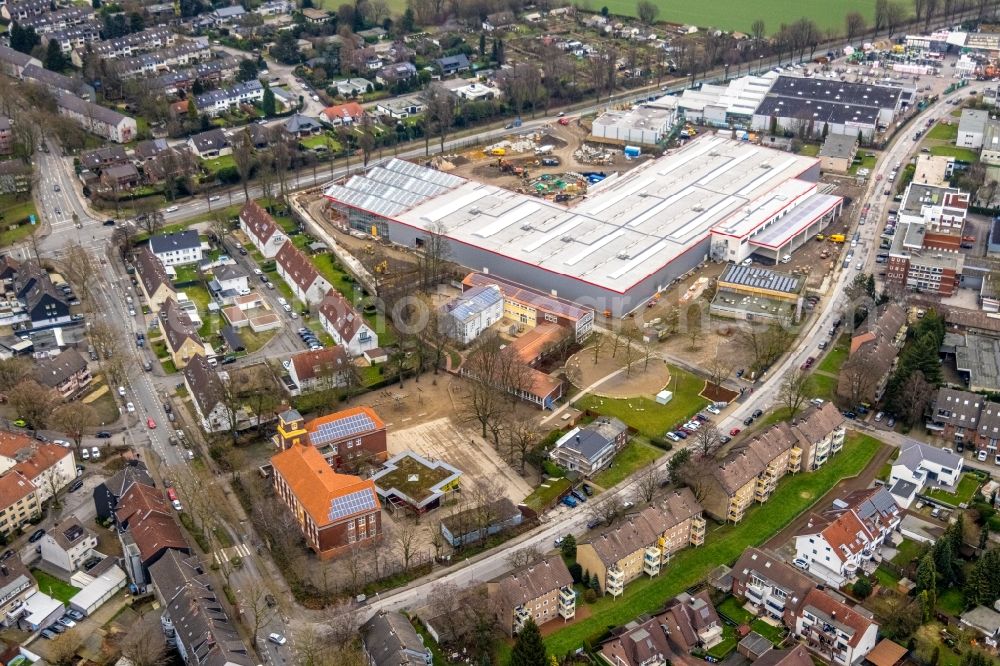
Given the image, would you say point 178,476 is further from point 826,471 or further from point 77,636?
point 826,471

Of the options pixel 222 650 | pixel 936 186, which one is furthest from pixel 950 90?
pixel 222 650

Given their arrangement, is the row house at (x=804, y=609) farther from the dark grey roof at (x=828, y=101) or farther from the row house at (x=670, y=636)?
the dark grey roof at (x=828, y=101)

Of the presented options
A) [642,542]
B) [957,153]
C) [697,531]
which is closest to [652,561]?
[642,542]

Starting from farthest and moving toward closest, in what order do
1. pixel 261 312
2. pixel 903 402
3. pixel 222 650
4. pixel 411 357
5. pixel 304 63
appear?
pixel 304 63 < pixel 261 312 < pixel 411 357 < pixel 903 402 < pixel 222 650

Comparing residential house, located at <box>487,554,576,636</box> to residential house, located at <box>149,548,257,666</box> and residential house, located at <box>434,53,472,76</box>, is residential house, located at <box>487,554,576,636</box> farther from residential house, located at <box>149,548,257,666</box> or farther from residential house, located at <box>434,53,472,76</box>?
residential house, located at <box>434,53,472,76</box>

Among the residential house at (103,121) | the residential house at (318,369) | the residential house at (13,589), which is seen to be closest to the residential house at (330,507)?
the residential house at (318,369)
